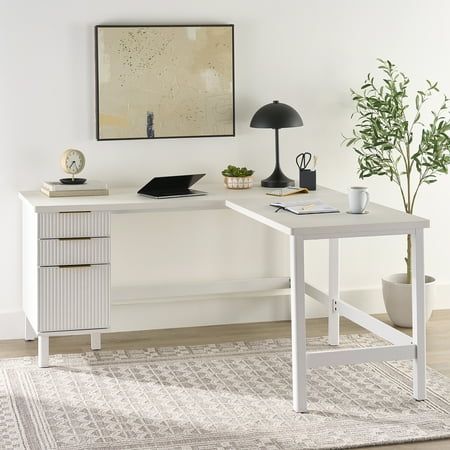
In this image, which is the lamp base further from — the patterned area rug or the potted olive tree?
the patterned area rug

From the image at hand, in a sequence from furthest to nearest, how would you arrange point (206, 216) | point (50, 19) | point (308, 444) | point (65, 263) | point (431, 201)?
1. point (431, 201)
2. point (206, 216)
3. point (50, 19)
4. point (65, 263)
5. point (308, 444)

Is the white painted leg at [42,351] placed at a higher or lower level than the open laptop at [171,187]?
lower

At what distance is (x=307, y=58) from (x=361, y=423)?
2.19 m

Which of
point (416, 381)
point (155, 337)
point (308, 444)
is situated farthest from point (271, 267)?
Result: point (308, 444)

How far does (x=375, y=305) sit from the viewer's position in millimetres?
5562

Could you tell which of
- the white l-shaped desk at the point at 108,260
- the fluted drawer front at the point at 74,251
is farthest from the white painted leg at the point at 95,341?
the fluted drawer front at the point at 74,251

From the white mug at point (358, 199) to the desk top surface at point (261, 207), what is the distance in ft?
0.12

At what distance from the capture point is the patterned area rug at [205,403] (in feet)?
12.0

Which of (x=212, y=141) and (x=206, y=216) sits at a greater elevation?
(x=212, y=141)

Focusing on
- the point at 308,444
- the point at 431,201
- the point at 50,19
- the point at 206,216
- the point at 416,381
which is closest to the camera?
the point at 308,444

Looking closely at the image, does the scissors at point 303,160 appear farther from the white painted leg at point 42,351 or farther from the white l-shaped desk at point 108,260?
the white painted leg at point 42,351

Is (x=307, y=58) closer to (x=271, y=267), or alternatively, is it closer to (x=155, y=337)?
(x=271, y=267)

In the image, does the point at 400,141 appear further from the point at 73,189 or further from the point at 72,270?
the point at 72,270

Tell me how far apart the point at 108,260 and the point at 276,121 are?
1.11 meters
